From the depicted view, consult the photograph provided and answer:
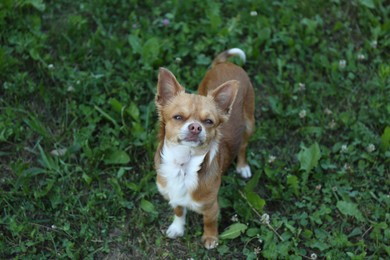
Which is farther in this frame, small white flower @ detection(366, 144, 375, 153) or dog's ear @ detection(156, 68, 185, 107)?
small white flower @ detection(366, 144, 375, 153)

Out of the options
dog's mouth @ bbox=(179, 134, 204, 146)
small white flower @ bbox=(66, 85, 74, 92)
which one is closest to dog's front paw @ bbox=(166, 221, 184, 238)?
dog's mouth @ bbox=(179, 134, 204, 146)

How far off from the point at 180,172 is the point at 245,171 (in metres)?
1.09

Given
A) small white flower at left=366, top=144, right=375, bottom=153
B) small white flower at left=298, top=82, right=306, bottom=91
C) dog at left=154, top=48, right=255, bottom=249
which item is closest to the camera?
dog at left=154, top=48, right=255, bottom=249

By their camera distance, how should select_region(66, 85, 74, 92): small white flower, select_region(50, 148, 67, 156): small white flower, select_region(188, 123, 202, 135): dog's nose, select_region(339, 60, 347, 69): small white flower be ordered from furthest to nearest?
select_region(339, 60, 347, 69): small white flower < select_region(66, 85, 74, 92): small white flower < select_region(50, 148, 67, 156): small white flower < select_region(188, 123, 202, 135): dog's nose

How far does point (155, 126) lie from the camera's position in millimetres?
4734

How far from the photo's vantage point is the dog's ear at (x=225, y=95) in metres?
3.61

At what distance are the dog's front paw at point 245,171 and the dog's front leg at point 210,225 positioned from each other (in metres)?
0.72

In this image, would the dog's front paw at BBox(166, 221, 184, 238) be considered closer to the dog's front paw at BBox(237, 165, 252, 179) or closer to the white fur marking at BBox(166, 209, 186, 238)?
the white fur marking at BBox(166, 209, 186, 238)

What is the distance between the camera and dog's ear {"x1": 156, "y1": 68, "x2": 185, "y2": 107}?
3582 mm

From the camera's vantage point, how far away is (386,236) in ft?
13.4

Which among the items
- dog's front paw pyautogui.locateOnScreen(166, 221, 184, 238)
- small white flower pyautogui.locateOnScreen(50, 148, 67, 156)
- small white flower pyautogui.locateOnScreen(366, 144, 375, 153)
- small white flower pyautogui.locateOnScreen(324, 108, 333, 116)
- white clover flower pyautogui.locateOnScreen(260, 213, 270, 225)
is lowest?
dog's front paw pyautogui.locateOnScreen(166, 221, 184, 238)

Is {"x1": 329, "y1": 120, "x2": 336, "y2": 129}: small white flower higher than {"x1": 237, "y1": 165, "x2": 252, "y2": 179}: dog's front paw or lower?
higher

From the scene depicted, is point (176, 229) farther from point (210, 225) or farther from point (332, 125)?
point (332, 125)

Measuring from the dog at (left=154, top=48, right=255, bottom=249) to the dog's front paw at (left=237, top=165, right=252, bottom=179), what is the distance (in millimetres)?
517
